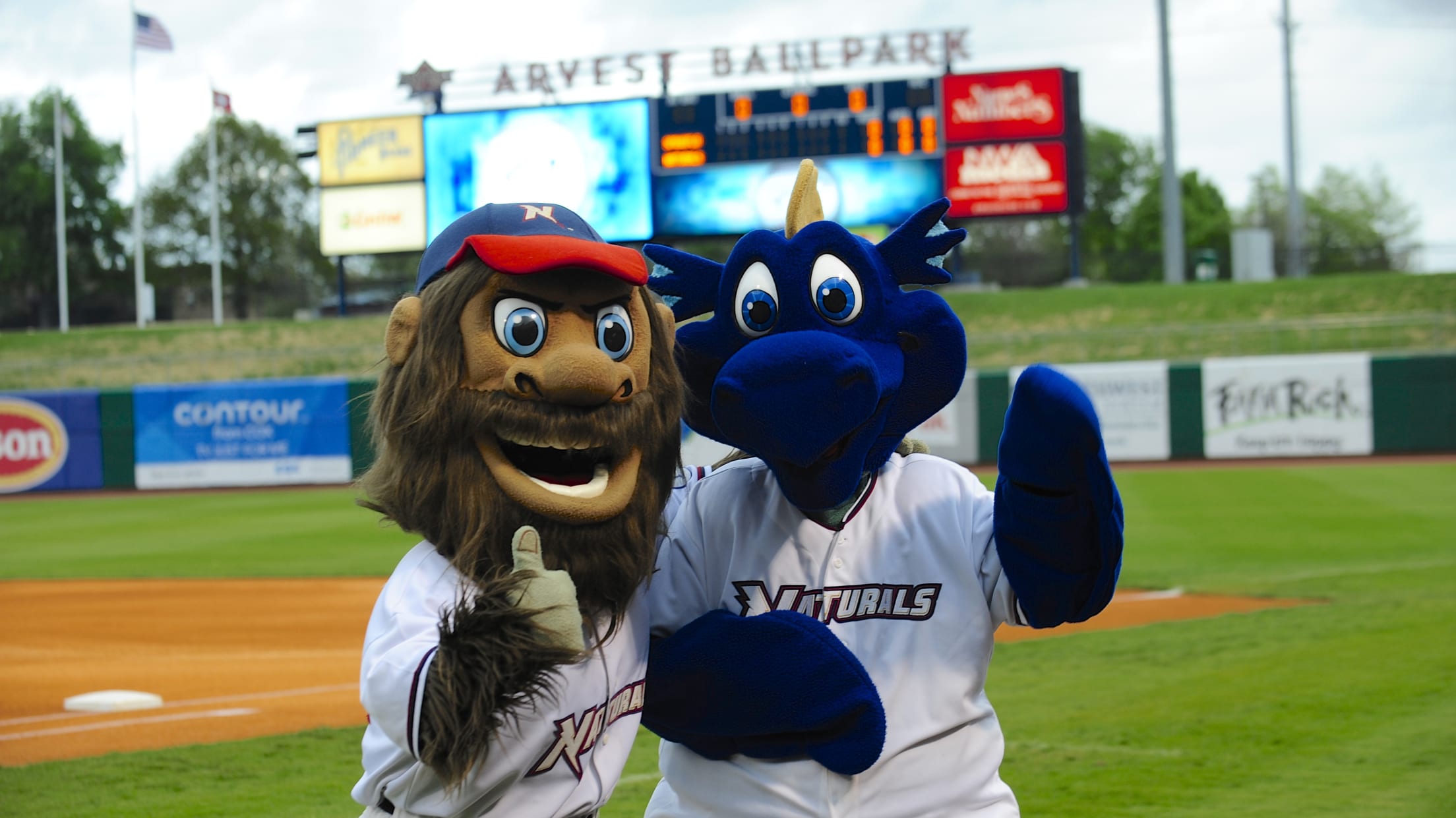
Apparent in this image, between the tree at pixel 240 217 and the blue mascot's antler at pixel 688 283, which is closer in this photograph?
the blue mascot's antler at pixel 688 283

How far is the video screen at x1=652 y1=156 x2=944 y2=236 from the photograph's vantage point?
23.6 meters

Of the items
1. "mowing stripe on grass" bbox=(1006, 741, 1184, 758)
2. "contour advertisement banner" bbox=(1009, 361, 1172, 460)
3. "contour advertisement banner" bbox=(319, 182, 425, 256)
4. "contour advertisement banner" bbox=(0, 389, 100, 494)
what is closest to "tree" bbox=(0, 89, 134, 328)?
"contour advertisement banner" bbox=(319, 182, 425, 256)

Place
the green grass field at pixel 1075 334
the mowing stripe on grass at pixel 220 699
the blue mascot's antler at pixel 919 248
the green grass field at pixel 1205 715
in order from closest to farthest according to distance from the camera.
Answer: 1. the blue mascot's antler at pixel 919 248
2. the green grass field at pixel 1205 715
3. the mowing stripe on grass at pixel 220 699
4. the green grass field at pixel 1075 334

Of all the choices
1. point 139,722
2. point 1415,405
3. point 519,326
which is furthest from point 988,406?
point 519,326

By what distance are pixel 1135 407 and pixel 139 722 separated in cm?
1592

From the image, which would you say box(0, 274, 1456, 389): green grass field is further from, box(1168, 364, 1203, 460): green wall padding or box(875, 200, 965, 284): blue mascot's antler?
box(875, 200, 965, 284): blue mascot's antler

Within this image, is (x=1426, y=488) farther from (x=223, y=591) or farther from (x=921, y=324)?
(x=921, y=324)

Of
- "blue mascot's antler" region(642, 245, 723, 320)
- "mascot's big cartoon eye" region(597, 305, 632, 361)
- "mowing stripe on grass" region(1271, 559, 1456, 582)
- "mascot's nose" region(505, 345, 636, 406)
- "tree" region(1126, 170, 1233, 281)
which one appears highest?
"tree" region(1126, 170, 1233, 281)

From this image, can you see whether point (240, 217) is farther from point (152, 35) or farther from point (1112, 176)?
point (1112, 176)

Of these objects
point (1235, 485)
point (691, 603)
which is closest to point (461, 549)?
point (691, 603)

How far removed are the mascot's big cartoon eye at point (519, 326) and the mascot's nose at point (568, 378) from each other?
0.03m

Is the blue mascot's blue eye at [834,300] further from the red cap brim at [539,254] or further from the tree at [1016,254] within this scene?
the tree at [1016,254]

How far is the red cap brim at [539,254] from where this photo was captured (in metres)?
2.18

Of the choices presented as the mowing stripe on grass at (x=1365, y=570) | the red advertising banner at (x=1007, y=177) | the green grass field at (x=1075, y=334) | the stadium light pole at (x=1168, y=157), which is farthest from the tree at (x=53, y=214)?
the mowing stripe on grass at (x=1365, y=570)
